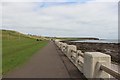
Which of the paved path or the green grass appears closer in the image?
the paved path

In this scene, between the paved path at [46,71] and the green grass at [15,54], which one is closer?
the paved path at [46,71]

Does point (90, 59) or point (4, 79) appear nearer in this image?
point (90, 59)

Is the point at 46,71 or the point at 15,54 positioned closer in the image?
the point at 46,71

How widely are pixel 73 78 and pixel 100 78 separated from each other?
7.76 ft

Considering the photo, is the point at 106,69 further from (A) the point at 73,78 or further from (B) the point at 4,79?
(B) the point at 4,79

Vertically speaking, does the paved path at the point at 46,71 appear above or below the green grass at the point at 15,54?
below

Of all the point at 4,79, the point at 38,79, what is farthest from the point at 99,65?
the point at 4,79

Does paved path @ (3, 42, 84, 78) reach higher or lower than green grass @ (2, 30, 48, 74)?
lower

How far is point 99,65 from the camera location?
31.5ft

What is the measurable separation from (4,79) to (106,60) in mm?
4233

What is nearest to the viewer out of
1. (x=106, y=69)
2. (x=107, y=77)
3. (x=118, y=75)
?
(x=118, y=75)

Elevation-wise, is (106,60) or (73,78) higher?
(106,60)

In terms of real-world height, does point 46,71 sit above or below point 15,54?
below

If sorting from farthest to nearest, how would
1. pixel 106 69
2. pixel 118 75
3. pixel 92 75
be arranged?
pixel 92 75
pixel 106 69
pixel 118 75
